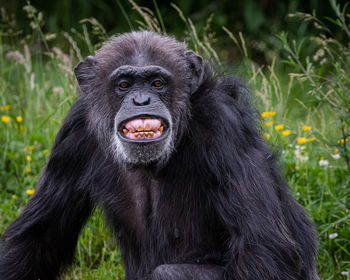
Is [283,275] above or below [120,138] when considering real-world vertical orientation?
below

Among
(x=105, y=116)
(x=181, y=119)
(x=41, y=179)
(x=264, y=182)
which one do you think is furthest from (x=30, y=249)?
(x=264, y=182)

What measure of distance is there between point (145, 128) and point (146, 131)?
2 centimetres

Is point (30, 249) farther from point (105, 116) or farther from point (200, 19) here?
point (200, 19)

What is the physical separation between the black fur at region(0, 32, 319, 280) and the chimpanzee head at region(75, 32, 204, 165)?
0.01 meters

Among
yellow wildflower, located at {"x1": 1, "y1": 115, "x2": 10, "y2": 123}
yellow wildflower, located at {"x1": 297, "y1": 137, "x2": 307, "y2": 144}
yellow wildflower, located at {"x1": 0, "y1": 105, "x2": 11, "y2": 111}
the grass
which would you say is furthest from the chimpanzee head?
yellow wildflower, located at {"x1": 0, "y1": 105, "x2": 11, "y2": 111}

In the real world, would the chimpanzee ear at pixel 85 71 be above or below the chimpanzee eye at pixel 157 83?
above

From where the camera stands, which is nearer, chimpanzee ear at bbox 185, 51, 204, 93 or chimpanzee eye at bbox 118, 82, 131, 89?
chimpanzee eye at bbox 118, 82, 131, 89

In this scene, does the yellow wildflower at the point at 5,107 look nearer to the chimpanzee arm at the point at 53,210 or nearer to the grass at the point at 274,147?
the grass at the point at 274,147

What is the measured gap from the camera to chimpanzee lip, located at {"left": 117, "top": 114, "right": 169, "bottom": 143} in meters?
4.38

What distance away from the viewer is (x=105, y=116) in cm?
476

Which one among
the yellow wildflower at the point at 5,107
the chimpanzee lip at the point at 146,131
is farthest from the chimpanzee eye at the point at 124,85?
the yellow wildflower at the point at 5,107

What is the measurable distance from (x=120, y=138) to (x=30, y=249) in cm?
126

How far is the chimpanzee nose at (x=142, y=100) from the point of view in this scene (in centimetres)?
441

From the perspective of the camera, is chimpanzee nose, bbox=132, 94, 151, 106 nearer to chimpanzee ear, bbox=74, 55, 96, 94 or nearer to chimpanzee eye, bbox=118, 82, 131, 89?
chimpanzee eye, bbox=118, 82, 131, 89
